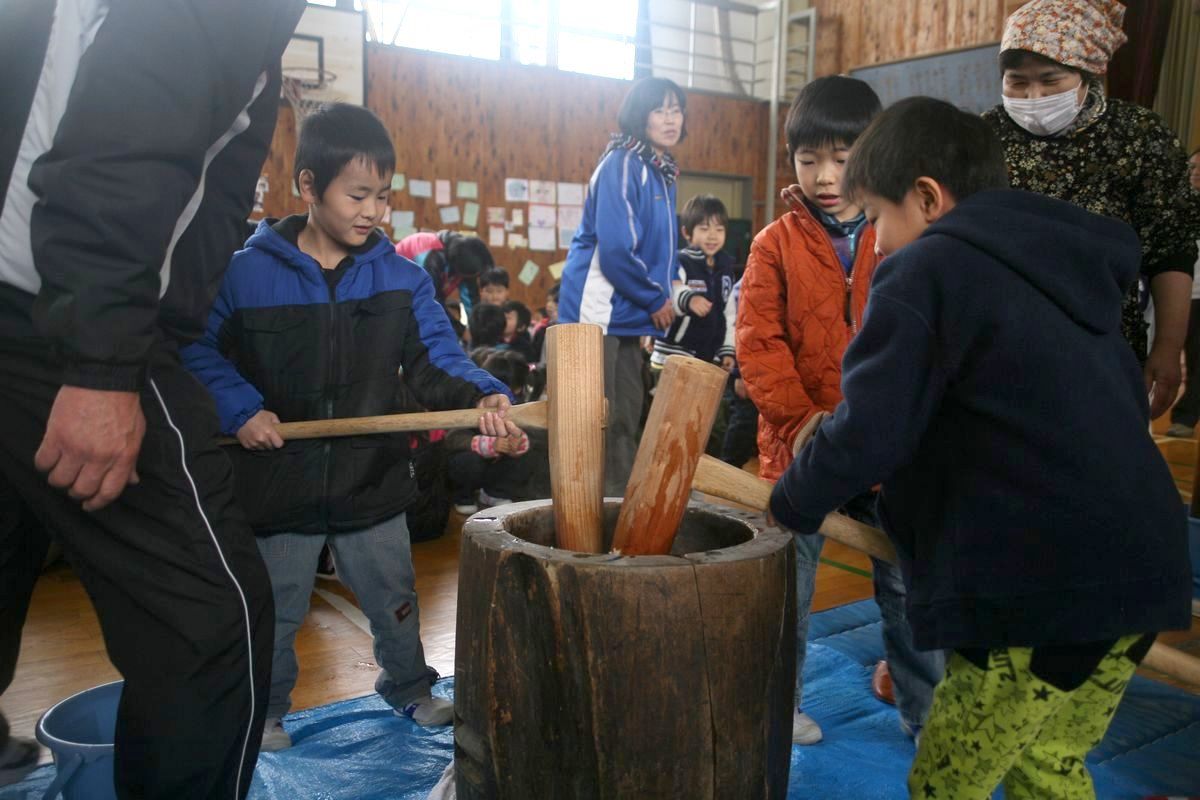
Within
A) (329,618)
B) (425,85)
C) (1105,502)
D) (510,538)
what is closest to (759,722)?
(510,538)

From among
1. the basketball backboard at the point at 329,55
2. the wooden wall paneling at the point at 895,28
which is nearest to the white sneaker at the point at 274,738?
the basketball backboard at the point at 329,55

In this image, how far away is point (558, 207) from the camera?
333 inches

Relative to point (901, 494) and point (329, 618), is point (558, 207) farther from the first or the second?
point (901, 494)

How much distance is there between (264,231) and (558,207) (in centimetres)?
677

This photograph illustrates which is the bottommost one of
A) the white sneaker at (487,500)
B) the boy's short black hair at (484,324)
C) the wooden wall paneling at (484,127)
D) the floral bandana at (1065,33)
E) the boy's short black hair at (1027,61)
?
the white sneaker at (487,500)

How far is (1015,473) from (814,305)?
0.78m

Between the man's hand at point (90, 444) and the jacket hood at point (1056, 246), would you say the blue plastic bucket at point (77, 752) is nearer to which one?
the man's hand at point (90, 444)

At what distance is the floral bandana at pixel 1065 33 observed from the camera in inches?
74.3

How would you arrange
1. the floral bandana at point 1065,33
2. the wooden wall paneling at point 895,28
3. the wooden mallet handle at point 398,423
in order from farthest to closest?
1. the wooden wall paneling at point 895,28
2. the floral bandana at point 1065,33
3. the wooden mallet handle at point 398,423

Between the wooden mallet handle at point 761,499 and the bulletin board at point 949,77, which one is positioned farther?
the bulletin board at point 949,77

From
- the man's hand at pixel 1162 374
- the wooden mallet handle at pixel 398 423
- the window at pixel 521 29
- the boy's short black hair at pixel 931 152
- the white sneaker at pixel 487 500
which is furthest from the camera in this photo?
the window at pixel 521 29

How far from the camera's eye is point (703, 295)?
4461mm

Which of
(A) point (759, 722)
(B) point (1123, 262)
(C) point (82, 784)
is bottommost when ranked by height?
(C) point (82, 784)

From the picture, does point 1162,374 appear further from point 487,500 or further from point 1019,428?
point 487,500
